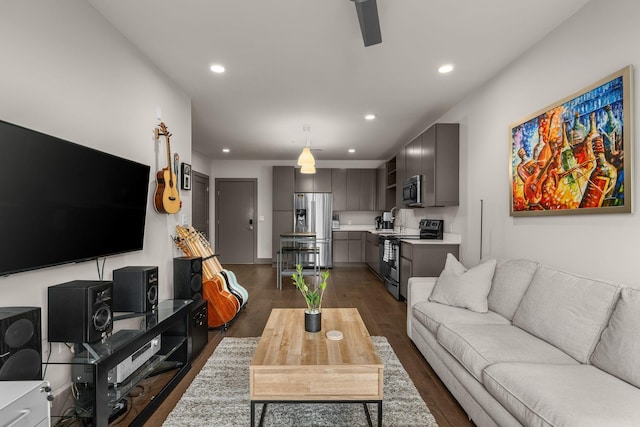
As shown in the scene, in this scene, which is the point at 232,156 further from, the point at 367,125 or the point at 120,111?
the point at 120,111

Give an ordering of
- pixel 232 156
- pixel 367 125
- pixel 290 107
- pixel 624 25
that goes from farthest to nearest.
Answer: pixel 232 156 → pixel 367 125 → pixel 290 107 → pixel 624 25

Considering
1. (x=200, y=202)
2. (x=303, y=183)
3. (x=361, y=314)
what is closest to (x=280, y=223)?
(x=303, y=183)

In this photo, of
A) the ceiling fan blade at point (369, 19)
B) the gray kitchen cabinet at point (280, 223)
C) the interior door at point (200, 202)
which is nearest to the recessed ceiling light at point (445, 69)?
the ceiling fan blade at point (369, 19)

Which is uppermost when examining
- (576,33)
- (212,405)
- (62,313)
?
(576,33)

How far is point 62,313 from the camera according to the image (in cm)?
175

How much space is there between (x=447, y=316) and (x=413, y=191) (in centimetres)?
249

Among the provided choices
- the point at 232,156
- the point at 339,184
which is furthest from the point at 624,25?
the point at 232,156

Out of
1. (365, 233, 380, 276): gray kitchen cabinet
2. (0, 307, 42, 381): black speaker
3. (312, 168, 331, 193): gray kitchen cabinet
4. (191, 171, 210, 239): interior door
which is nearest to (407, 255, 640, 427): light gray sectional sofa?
(0, 307, 42, 381): black speaker

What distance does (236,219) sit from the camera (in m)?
7.75

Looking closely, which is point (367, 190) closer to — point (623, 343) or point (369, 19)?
point (369, 19)

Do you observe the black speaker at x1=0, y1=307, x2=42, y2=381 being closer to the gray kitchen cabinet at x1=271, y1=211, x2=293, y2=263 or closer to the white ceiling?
the white ceiling

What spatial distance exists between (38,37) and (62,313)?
1530mm

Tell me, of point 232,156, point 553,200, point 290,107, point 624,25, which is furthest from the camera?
point 232,156

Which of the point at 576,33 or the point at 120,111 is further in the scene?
the point at 120,111
